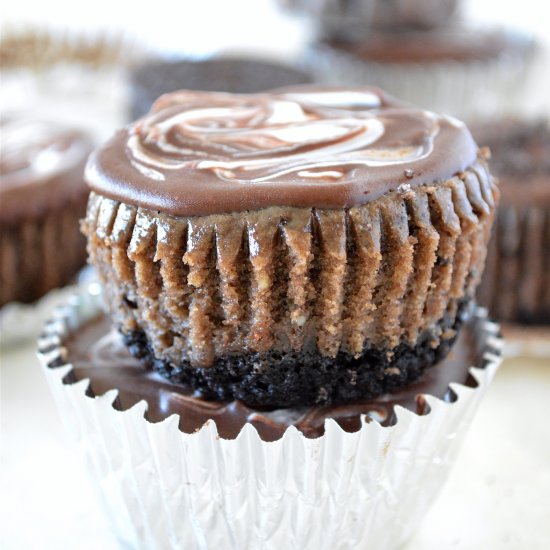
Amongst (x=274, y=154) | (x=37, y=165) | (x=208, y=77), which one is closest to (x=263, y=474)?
(x=274, y=154)

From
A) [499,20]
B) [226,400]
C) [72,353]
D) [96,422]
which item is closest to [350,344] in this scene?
[226,400]

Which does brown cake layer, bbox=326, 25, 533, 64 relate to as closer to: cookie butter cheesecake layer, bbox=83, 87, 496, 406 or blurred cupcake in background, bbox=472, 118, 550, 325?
blurred cupcake in background, bbox=472, 118, 550, 325

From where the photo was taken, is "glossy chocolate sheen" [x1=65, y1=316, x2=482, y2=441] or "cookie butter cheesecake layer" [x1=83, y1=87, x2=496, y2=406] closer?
"cookie butter cheesecake layer" [x1=83, y1=87, x2=496, y2=406]

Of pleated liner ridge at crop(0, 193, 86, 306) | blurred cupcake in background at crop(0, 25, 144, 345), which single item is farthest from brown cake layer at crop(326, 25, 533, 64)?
pleated liner ridge at crop(0, 193, 86, 306)

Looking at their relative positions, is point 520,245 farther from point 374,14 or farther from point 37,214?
point 374,14

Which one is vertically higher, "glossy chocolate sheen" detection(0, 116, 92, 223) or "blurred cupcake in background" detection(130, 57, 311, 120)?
"blurred cupcake in background" detection(130, 57, 311, 120)

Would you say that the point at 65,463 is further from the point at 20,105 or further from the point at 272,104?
the point at 20,105
